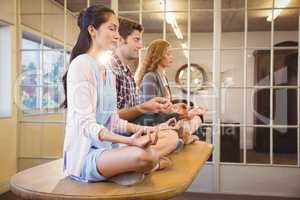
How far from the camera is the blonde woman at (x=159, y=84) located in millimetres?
1630

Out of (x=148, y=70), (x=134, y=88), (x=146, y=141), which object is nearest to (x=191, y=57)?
(x=148, y=70)

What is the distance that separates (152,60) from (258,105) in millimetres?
2123

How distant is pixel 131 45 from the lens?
1496 mm

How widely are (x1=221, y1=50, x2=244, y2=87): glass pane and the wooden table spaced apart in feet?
8.44

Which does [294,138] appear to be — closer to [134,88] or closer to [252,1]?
[252,1]

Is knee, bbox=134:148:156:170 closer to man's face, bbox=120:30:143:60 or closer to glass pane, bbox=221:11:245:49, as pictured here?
man's face, bbox=120:30:143:60

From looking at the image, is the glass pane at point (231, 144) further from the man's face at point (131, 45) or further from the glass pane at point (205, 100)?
the man's face at point (131, 45)

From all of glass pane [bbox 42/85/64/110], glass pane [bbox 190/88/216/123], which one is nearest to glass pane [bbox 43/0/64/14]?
glass pane [bbox 42/85/64/110]

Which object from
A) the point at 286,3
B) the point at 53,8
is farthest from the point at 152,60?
the point at 53,8

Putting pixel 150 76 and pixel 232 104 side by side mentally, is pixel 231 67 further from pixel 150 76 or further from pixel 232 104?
pixel 150 76

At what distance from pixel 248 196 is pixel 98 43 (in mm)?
2860

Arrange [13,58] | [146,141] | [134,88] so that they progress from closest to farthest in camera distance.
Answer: [146,141]
[134,88]
[13,58]

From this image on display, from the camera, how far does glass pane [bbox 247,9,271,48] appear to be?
357 centimetres

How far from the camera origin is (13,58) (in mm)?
3781
